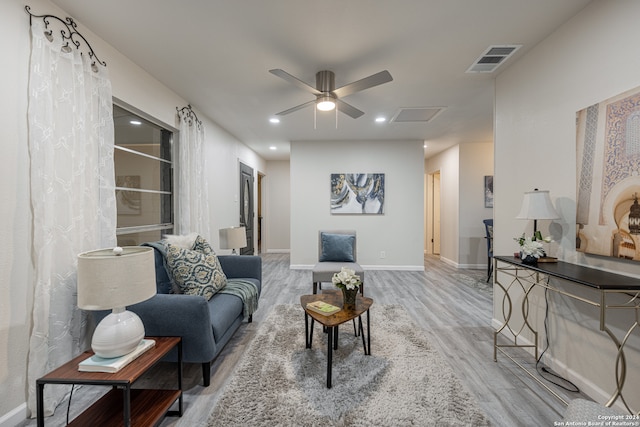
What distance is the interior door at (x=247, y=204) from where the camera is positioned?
548 centimetres

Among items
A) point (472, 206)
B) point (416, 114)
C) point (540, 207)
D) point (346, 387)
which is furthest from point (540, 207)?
point (472, 206)

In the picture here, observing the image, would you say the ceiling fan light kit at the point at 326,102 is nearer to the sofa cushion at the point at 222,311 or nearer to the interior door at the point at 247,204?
the sofa cushion at the point at 222,311

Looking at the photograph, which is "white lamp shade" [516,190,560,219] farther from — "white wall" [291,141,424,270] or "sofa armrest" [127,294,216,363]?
"white wall" [291,141,424,270]

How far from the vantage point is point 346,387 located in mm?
1863

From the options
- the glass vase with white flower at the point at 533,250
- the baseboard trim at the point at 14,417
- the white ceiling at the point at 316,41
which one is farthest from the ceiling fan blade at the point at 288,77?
the baseboard trim at the point at 14,417

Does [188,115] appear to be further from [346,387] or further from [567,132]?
[567,132]

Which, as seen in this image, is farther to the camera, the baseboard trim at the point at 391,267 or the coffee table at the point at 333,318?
the baseboard trim at the point at 391,267

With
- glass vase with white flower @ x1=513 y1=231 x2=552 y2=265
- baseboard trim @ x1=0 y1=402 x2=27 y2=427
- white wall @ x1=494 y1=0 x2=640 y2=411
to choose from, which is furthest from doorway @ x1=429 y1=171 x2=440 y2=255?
baseboard trim @ x1=0 y1=402 x2=27 y2=427

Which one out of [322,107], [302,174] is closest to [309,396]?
[322,107]

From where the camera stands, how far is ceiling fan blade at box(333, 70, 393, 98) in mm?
2169

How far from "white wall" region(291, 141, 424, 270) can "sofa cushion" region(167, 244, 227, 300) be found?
10.3ft

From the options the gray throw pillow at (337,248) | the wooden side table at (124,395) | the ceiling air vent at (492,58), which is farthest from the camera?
the gray throw pillow at (337,248)

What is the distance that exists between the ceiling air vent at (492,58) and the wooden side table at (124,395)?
3355mm

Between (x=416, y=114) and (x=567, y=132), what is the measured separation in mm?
2120
